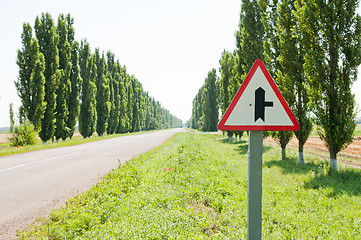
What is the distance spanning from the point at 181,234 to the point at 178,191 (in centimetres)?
209

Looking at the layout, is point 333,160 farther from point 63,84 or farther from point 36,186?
point 63,84

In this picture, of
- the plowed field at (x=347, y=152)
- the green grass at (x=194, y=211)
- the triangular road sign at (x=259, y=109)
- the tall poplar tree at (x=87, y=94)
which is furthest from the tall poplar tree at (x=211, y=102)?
the triangular road sign at (x=259, y=109)

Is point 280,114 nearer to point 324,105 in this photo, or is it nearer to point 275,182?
point 275,182

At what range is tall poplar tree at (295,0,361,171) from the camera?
9.16m

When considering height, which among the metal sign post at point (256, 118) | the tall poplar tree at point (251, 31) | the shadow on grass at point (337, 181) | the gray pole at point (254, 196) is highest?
the tall poplar tree at point (251, 31)

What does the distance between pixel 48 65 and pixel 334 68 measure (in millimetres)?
25556

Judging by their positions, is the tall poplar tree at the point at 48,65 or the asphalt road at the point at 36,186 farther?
the tall poplar tree at the point at 48,65

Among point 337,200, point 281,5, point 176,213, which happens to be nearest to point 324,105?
point 337,200

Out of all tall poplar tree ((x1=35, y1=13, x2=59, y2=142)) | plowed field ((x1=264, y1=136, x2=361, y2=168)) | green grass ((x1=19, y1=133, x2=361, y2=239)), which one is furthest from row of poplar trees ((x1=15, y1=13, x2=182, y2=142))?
plowed field ((x1=264, y1=136, x2=361, y2=168))

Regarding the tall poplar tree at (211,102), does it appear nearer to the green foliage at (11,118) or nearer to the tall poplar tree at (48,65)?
the tall poplar tree at (48,65)

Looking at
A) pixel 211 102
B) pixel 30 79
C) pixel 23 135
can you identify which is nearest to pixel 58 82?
pixel 30 79

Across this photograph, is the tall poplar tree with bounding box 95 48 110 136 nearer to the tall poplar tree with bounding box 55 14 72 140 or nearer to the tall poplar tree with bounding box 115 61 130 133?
the tall poplar tree with bounding box 115 61 130 133

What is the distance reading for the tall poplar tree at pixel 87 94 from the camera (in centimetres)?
3228

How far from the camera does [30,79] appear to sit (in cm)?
2061
